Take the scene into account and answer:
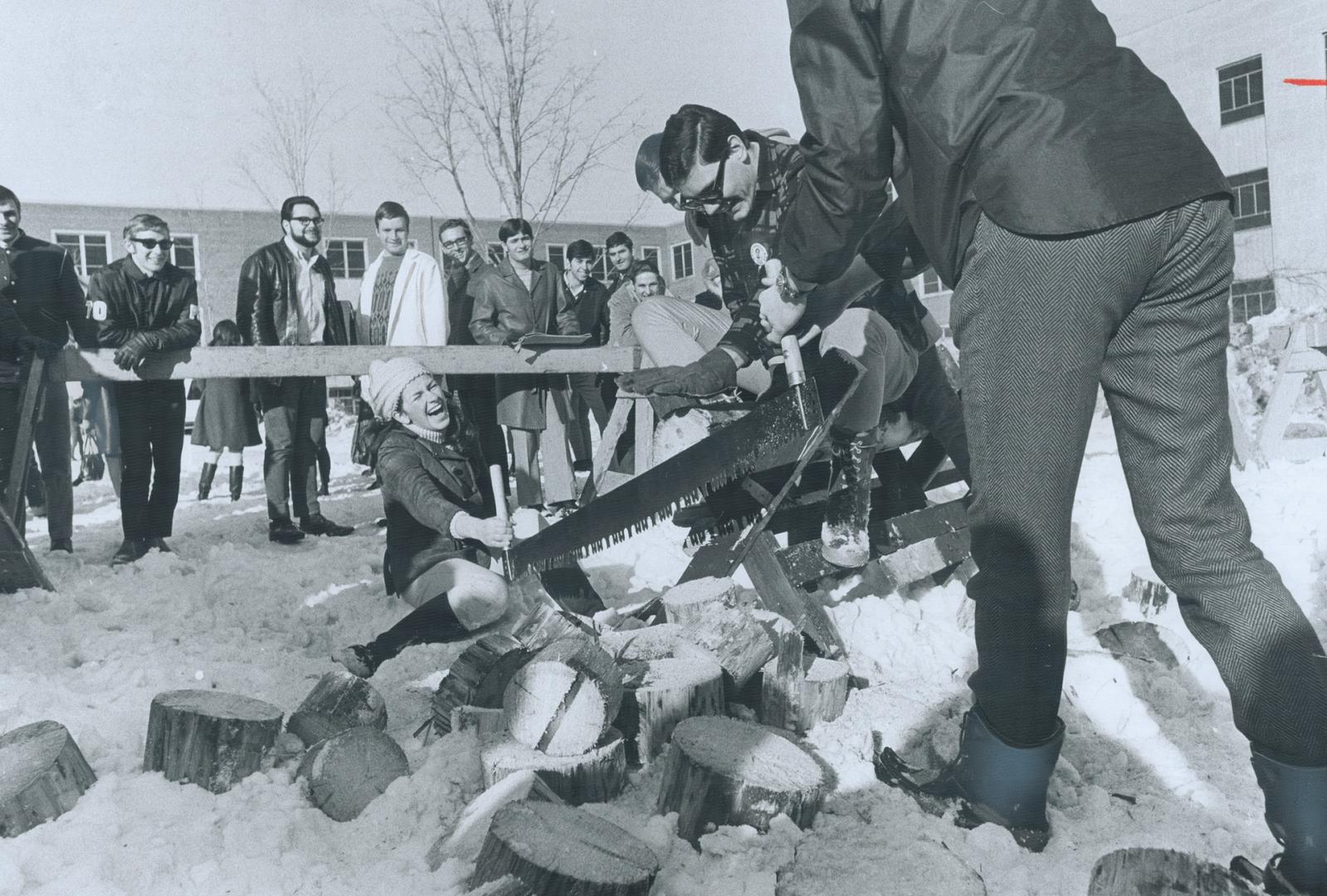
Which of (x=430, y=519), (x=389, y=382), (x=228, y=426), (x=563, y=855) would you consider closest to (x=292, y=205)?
(x=228, y=426)

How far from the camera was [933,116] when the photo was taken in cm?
175

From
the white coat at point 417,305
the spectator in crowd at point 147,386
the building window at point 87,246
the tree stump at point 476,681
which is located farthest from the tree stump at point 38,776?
the building window at point 87,246

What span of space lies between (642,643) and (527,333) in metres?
3.57

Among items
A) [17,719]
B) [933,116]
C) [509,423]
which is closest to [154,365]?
[509,423]

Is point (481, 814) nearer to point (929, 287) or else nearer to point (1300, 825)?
point (1300, 825)

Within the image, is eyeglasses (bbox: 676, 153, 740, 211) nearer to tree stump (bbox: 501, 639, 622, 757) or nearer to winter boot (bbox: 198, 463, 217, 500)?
tree stump (bbox: 501, 639, 622, 757)

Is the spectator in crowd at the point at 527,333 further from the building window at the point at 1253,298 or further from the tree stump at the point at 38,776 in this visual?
the building window at the point at 1253,298

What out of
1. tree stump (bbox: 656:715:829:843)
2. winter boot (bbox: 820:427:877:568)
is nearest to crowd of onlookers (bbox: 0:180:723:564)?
winter boot (bbox: 820:427:877:568)

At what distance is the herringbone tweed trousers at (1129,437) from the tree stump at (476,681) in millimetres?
1274

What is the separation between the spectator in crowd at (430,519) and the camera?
129 inches

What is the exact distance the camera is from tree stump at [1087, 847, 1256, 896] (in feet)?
4.63

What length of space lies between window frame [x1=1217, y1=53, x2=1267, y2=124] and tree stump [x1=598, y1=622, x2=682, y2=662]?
18.0 meters

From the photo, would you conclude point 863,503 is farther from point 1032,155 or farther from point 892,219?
point 1032,155

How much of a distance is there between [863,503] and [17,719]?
251 centimetres
